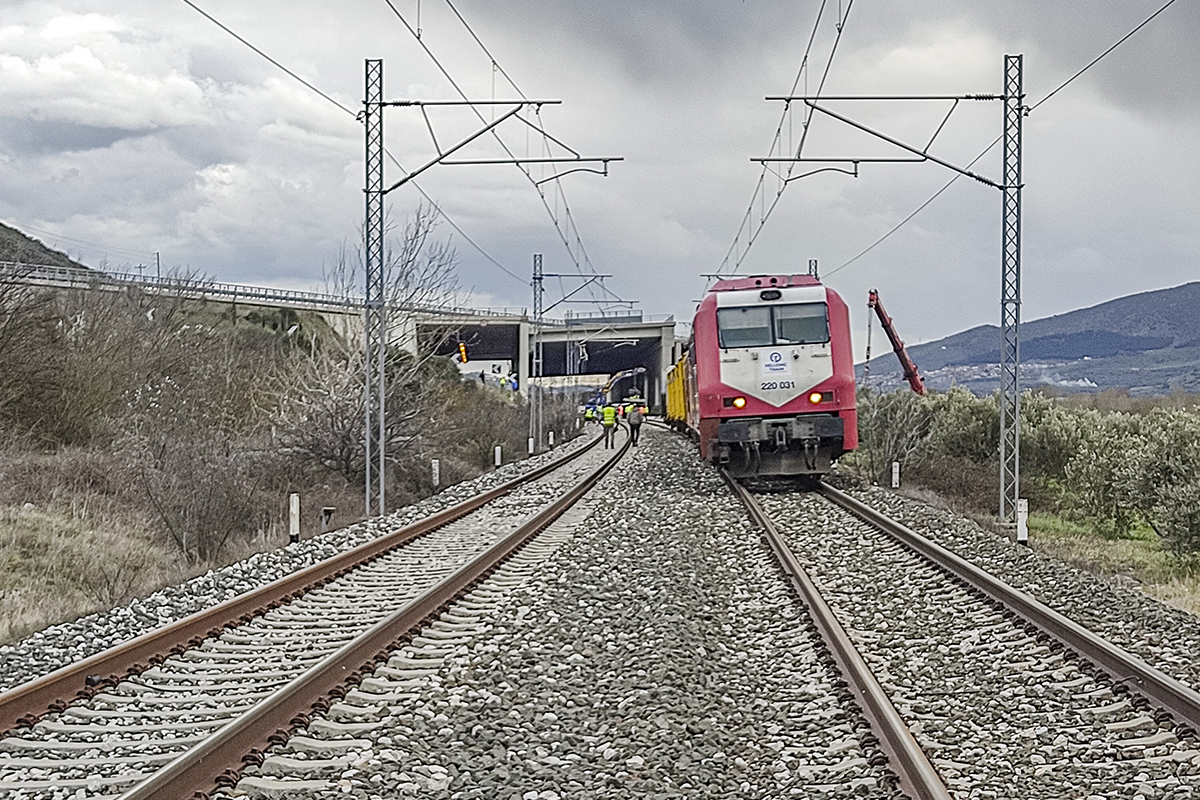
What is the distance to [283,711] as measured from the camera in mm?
6754

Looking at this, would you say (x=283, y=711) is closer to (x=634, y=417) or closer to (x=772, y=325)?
(x=772, y=325)

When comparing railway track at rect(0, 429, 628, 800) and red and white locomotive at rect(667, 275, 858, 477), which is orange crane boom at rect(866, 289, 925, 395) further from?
railway track at rect(0, 429, 628, 800)

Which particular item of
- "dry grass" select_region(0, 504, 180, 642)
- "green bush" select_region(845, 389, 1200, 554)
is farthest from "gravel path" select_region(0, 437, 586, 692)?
"green bush" select_region(845, 389, 1200, 554)

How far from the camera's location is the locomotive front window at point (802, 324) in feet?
70.1

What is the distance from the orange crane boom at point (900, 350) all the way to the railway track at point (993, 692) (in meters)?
28.1

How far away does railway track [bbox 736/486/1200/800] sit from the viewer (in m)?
5.96

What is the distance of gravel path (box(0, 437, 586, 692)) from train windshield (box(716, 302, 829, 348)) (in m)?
7.09

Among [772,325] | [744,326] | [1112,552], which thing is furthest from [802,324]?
[1112,552]

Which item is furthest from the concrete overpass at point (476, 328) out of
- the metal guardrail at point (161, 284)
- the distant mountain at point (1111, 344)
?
the distant mountain at point (1111, 344)

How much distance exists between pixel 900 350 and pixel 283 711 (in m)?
36.3

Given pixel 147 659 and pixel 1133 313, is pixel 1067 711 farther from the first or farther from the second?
pixel 1133 313

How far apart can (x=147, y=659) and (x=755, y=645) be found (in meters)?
4.43

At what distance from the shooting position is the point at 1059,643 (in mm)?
8859

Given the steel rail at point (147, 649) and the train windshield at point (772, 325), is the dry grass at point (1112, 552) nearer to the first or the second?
the train windshield at point (772, 325)
